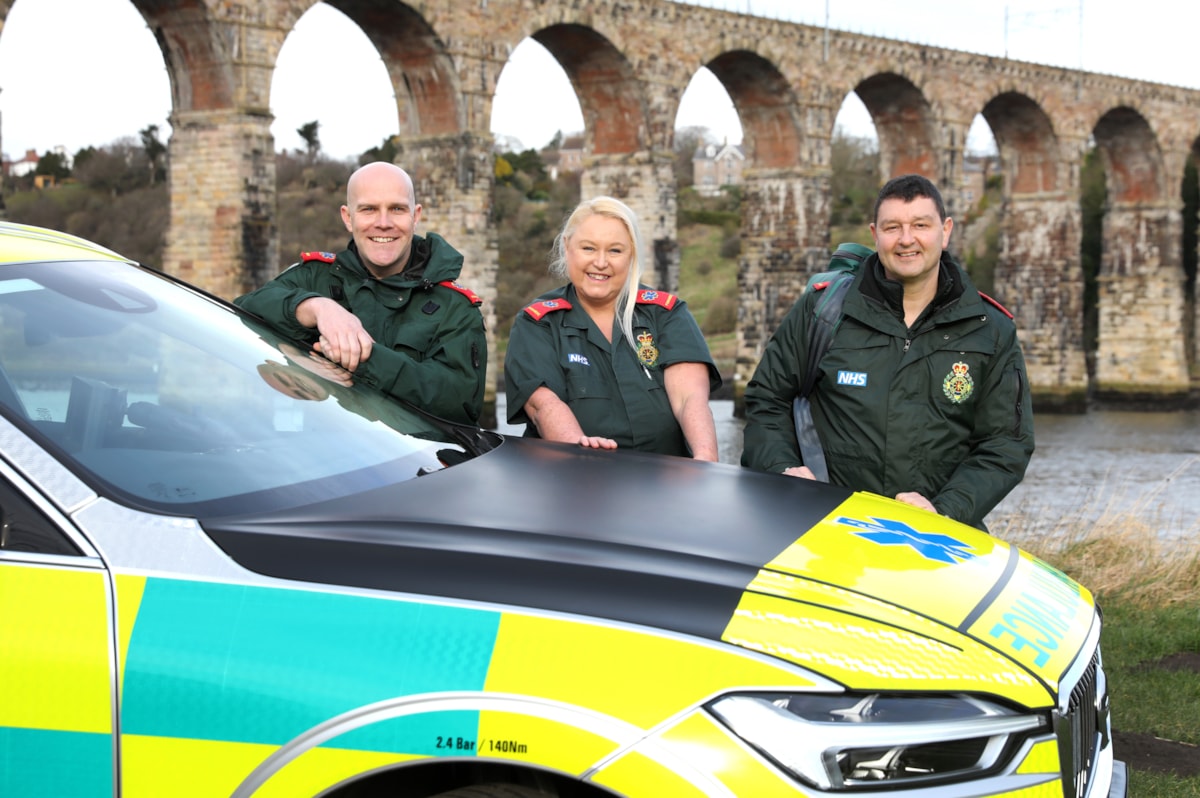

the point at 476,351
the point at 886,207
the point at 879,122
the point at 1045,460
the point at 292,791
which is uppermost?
the point at 879,122

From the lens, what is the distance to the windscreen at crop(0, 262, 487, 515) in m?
2.35

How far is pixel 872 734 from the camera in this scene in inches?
76.7

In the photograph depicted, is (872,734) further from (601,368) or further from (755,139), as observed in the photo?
(755,139)

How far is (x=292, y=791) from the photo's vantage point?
6.50 ft

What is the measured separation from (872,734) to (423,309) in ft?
7.87

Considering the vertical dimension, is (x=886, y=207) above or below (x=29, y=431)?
above

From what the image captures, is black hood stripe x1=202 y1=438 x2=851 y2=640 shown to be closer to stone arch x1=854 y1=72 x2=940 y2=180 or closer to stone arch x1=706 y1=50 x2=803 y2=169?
stone arch x1=706 y1=50 x2=803 y2=169

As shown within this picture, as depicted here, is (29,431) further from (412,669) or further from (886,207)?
(886,207)

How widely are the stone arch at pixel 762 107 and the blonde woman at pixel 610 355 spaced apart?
2586 centimetres

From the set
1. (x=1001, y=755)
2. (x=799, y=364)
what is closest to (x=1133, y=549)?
(x=799, y=364)

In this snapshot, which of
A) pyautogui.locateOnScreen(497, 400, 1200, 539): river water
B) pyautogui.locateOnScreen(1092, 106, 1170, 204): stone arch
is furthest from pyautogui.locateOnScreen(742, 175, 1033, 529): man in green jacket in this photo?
pyautogui.locateOnScreen(1092, 106, 1170, 204): stone arch

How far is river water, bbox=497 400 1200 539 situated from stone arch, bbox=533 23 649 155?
606cm

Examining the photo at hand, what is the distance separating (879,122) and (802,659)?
33.2 meters

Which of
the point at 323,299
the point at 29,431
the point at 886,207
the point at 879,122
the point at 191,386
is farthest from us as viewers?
the point at 879,122
